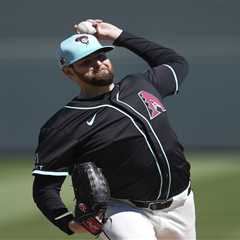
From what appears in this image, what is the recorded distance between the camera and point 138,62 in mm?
12188

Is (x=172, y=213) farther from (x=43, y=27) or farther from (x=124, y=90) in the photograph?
(x=43, y=27)

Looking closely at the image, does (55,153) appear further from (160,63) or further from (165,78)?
(160,63)

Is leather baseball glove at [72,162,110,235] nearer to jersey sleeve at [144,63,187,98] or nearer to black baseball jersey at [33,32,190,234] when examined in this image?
black baseball jersey at [33,32,190,234]

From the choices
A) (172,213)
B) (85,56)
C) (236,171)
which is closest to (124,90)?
(85,56)

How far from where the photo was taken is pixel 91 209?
16.2 feet

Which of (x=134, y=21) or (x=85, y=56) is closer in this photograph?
(x=85, y=56)

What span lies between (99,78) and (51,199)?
2.34 ft

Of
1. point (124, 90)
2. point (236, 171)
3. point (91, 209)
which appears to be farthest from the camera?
point (236, 171)

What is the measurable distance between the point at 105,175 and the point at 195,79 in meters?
7.03

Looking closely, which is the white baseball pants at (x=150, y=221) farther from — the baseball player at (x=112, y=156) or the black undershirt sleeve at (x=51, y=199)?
the black undershirt sleeve at (x=51, y=199)

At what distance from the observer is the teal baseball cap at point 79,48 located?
16.8ft

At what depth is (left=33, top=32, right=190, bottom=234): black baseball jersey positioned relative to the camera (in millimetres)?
5070

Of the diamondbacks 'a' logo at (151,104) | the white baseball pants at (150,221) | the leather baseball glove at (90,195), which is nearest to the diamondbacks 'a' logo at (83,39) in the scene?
the diamondbacks 'a' logo at (151,104)

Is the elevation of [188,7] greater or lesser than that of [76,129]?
lesser
